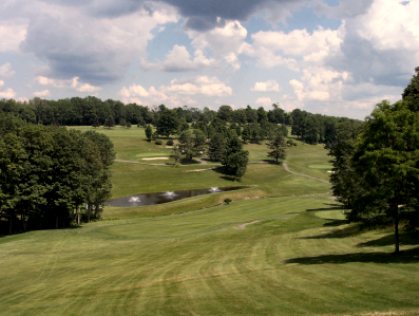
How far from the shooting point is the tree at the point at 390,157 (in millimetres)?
25953

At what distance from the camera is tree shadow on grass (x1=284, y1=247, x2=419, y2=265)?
25.9 m

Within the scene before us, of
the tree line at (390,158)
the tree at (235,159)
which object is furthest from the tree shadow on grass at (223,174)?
the tree line at (390,158)

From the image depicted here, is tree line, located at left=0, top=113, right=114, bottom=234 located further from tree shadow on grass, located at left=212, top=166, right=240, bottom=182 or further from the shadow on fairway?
tree shadow on grass, located at left=212, top=166, right=240, bottom=182

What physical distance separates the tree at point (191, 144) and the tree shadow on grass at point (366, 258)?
133 m

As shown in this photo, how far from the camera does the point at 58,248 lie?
151 ft

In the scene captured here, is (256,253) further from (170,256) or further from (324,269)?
(324,269)

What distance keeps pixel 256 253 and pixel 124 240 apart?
797 inches

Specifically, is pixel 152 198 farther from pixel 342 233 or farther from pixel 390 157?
pixel 390 157

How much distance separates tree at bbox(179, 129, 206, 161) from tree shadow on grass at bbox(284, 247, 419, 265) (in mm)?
133236

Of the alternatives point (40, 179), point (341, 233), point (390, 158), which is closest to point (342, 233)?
point (341, 233)

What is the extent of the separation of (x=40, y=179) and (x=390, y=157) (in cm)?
5197

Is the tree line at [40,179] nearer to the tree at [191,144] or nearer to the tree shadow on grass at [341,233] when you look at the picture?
the tree shadow on grass at [341,233]

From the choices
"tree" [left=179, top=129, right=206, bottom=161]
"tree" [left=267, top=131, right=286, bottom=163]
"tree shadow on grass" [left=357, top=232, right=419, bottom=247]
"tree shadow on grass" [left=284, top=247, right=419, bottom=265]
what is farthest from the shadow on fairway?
"tree" [left=179, top=129, right=206, bottom=161]

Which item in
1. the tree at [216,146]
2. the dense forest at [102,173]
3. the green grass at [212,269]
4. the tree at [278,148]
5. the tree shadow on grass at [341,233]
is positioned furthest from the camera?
the tree at [278,148]
